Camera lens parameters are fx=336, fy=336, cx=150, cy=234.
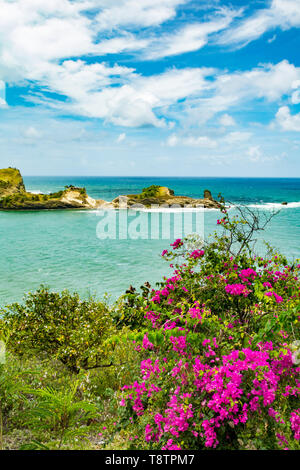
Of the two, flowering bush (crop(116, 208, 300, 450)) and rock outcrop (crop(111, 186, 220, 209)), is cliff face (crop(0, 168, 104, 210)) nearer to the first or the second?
rock outcrop (crop(111, 186, 220, 209))

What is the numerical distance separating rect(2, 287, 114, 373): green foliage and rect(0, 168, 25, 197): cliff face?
5847 centimetres

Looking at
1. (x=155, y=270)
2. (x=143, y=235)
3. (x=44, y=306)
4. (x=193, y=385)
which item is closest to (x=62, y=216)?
(x=143, y=235)

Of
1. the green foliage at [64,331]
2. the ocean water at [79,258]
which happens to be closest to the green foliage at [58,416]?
the green foliage at [64,331]

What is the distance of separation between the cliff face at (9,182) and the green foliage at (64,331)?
58469mm

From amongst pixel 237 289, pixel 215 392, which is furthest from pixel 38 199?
pixel 215 392

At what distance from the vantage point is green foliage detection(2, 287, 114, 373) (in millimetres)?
5094

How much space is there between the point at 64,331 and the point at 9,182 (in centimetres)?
6090

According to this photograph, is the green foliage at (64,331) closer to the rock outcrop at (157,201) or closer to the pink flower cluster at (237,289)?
the pink flower cluster at (237,289)

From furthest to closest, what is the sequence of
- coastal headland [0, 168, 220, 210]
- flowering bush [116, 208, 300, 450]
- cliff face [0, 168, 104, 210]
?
coastal headland [0, 168, 220, 210] < cliff face [0, 168, 104, 210] < flowering bush [116, 208, 300, 450]

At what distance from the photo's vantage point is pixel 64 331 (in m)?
5.37

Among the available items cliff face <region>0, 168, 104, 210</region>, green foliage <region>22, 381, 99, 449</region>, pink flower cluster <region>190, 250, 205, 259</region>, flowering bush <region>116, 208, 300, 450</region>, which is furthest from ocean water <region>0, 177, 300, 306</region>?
cliff face <region>0, 168, 104, 210</region>

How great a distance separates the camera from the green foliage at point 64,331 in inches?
201

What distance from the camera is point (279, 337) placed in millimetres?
4281
